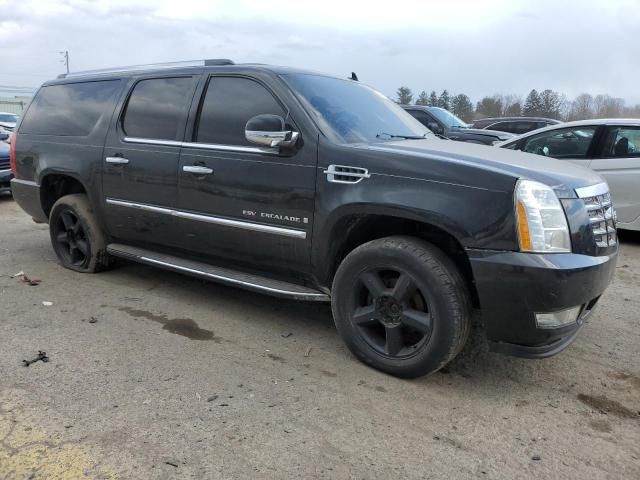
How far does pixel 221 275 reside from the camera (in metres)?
3.95

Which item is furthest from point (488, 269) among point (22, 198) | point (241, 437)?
point (22, 198)

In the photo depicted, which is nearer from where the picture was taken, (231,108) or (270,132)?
(270,132)

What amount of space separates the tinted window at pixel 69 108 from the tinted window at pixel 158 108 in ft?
1.05

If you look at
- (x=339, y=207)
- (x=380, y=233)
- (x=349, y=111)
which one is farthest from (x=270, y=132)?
(x=380, y=233)

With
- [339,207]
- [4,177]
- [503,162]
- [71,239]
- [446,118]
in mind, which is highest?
[446,118]

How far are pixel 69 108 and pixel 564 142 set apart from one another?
5.96 m

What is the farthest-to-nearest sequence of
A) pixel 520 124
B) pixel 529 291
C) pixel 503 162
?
pixel 520 124
pixel 503 162
pixel 529 291

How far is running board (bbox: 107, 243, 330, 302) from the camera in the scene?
3582 millimetres

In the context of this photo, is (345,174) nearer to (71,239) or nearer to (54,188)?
(71,239)

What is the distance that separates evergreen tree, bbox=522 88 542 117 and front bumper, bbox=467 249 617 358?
54396 mm

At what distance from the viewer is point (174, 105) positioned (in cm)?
425

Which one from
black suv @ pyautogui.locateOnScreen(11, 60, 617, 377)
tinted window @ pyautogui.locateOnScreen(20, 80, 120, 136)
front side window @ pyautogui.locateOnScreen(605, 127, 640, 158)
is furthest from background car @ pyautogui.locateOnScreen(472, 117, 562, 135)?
tinted window @ pyautogui.locateOnScreen(20, 80, 120, 136)

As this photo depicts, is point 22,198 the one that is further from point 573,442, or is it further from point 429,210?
point 573,442

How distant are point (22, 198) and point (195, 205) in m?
2.61
